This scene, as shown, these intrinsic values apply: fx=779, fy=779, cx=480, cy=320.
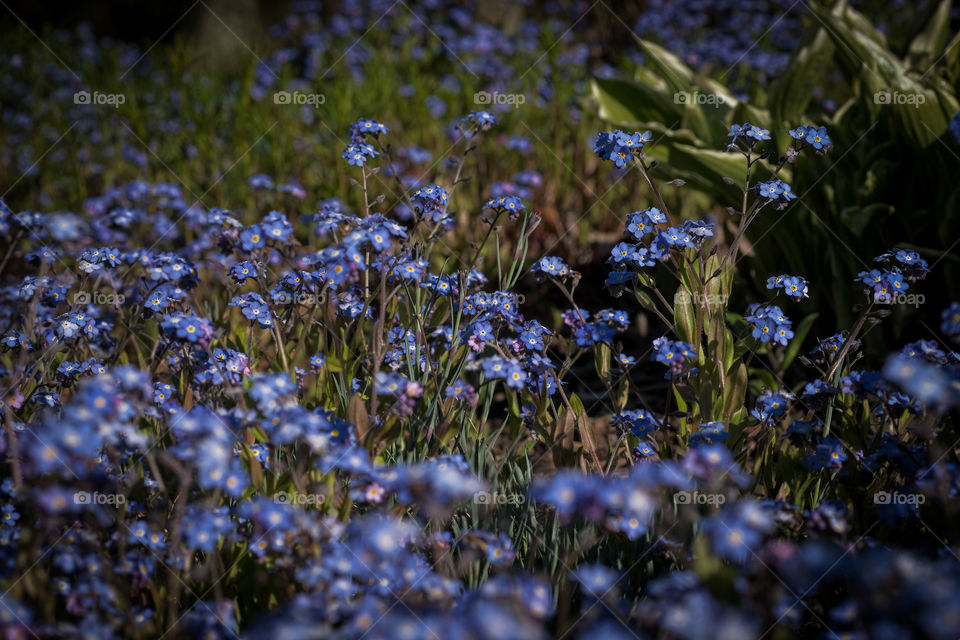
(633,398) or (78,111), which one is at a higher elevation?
(78,111)

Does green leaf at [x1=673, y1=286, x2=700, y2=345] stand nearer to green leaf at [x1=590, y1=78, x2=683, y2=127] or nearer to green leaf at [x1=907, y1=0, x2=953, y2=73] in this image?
green leaf at [x1=590, y1=78, x2=683, y2=127]

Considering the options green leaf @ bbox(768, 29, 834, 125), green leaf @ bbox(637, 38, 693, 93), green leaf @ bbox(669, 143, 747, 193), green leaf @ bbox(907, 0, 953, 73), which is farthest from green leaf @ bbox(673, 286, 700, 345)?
green leaf @ bbox(907, 0, 953, 73)

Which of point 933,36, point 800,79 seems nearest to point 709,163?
point 800,79

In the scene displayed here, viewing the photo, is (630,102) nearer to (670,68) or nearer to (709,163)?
(670,68)

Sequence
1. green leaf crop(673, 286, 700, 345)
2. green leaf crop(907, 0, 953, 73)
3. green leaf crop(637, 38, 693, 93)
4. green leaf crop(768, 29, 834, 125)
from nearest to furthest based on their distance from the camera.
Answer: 1. green leaf crop(673, 286, 700, 345)
2. green leaf crop(768, 29, 834, 125)
3. green leaf crop(907, 0, 953, 73)
4. green leaf crop(637, 38, 693, 93)

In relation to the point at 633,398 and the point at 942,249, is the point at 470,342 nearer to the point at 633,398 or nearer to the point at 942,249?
the point at 633,398

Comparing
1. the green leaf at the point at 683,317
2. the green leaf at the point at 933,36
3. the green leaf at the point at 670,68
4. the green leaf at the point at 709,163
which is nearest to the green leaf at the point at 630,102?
the green leaf at the point at 670,68

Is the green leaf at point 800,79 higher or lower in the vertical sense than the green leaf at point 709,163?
higher

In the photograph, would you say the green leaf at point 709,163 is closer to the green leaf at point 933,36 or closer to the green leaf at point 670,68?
the green leaf at point 670,68

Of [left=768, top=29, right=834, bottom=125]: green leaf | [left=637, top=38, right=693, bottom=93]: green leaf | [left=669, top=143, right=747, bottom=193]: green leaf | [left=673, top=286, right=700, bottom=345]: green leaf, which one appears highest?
[left=637, top=38, right=693, bottom=93]: green leaf

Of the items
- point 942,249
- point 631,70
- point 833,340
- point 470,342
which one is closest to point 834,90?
point 631,70

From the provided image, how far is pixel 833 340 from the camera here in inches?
85.6

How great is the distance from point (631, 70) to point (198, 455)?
4633 millimetres

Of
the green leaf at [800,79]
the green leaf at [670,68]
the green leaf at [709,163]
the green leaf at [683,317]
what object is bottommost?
the green leaf at [683,317]
